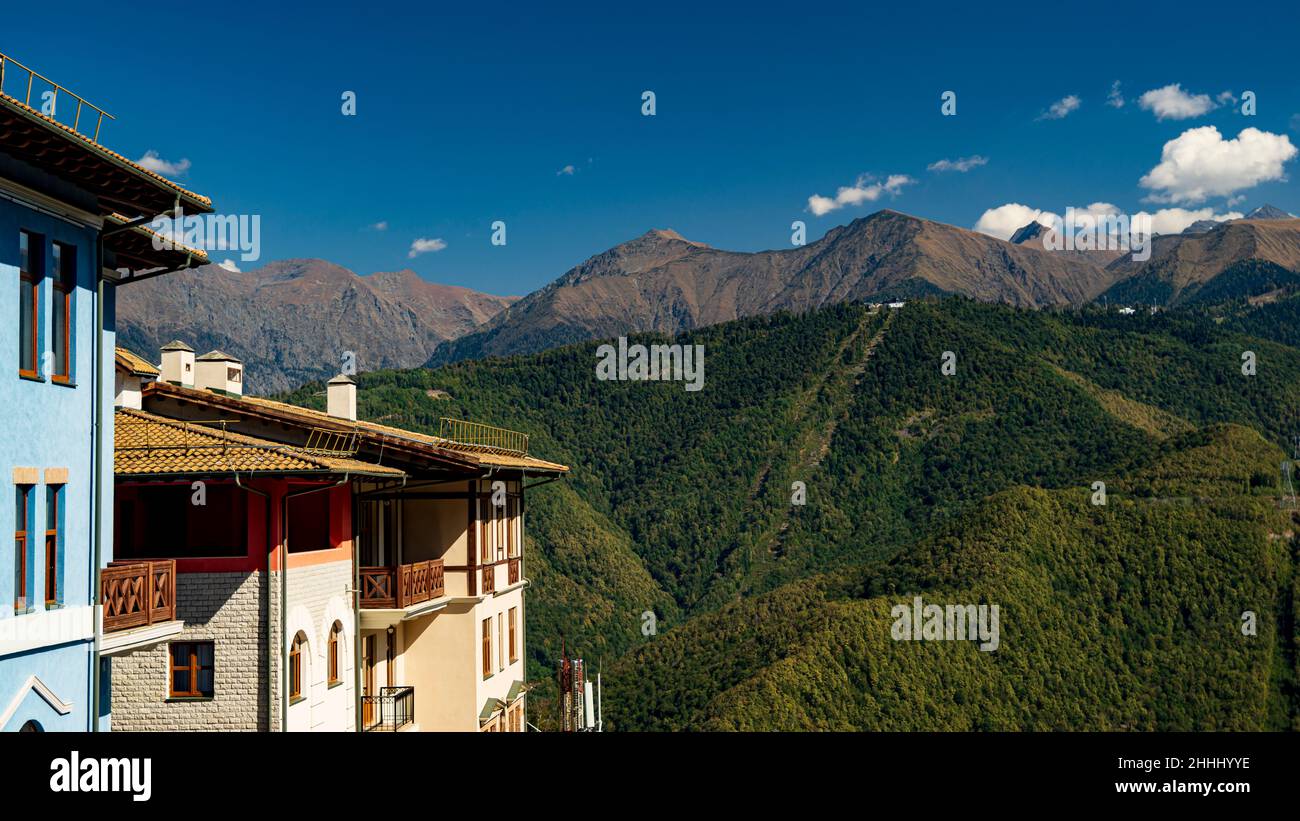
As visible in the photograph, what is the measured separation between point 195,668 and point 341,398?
1005 centimetres

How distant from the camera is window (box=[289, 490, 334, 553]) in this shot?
66.0 ft

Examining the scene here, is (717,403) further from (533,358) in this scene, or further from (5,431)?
(5,431)

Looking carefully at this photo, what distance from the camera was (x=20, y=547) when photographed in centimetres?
1336

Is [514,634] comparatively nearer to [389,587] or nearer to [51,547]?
[389,587]

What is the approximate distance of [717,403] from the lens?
173500 millimetres

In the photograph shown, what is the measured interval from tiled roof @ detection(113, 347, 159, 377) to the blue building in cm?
500

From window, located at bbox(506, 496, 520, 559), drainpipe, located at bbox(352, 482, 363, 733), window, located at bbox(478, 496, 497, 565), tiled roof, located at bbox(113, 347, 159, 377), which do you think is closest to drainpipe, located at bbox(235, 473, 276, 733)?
drainpipe, located at bbox(352, 482, 363, 733)

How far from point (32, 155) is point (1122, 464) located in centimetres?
10446

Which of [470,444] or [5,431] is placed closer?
[5,431]

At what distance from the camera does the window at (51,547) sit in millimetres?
13938

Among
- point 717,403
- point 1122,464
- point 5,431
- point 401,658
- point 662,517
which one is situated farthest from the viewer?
point 717,403

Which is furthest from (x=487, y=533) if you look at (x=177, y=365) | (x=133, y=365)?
(x=133, y=365)

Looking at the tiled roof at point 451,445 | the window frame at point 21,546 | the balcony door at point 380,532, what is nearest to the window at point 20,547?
the window frame at point 21,546
